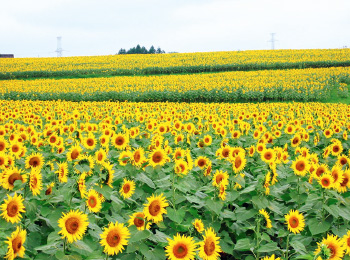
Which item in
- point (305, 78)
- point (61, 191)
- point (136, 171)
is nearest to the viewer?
point (61, 191)

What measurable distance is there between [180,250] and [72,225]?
2.28 feet

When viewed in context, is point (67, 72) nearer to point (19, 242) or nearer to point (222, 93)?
point (222, 93)

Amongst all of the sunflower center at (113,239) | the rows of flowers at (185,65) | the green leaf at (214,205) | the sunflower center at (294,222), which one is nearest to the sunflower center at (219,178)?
the green leaf at (214,205)

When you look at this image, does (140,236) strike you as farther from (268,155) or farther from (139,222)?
(268,155)

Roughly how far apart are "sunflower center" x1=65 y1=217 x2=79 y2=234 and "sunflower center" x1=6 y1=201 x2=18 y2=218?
1.37 feet

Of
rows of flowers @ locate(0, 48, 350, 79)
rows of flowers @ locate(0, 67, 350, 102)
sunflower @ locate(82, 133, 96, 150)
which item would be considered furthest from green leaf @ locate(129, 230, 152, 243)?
rows of flowers @ locate(0, 48, 350, 79)

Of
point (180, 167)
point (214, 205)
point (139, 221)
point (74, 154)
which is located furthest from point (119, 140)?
point (139, 221)

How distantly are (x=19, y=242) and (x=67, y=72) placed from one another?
37.7 metres

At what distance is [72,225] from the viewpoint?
2113 millimetres

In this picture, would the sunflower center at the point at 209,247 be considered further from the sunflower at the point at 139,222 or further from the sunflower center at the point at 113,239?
the sunflower center at the point at 113,239

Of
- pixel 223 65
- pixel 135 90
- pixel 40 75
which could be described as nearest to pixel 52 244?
pixel 135 90

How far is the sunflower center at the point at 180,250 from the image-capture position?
2.09 meters

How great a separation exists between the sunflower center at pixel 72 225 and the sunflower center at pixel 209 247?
83cm

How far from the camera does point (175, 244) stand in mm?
2107
